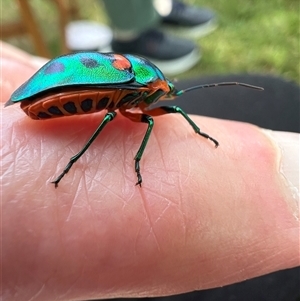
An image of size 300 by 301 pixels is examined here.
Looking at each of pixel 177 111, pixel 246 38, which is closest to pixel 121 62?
pixel 177 111

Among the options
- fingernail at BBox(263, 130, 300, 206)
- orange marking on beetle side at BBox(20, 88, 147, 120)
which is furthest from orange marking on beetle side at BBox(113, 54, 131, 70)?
fingernail at BBox(263, 130, 300, 206)

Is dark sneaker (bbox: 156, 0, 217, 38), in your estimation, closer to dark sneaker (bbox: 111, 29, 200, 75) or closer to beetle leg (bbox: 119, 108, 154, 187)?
dark sneaker (bbox: 111, 29, 200, 75)

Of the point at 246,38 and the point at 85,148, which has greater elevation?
the point at 85,148

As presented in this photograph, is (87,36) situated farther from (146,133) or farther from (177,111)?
(146,133)

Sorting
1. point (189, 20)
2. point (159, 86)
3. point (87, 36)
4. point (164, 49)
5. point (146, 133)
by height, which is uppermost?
point (159, 86)

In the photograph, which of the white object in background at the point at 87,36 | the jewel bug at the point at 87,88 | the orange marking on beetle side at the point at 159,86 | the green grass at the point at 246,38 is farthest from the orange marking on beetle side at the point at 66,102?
the white object in background at the point at 87,36
